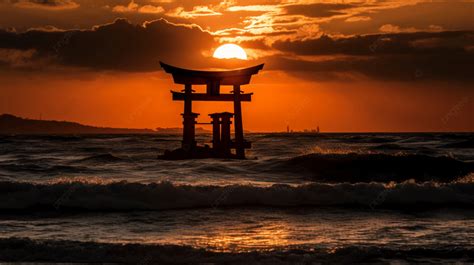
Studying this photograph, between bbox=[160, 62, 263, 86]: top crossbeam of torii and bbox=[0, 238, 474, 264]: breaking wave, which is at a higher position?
bbox=[160, 62, 263, 86]: top crossbeam of torii

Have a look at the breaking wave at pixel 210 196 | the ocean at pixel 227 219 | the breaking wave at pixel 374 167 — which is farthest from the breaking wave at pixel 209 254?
the breaking wave at pixel 374 167

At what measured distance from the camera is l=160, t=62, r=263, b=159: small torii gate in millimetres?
26516

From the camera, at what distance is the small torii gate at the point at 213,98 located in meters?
26.5

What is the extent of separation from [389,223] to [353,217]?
107 cm

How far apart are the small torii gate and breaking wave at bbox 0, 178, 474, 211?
11.4m

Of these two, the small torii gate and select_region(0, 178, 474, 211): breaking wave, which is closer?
select_region(0, 178, 474, 211): breaking wave

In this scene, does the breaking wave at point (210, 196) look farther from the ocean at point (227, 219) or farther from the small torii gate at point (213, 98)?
the small torii gate at point (213, 98)

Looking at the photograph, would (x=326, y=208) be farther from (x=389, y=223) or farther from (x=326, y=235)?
(x=326, y=235)

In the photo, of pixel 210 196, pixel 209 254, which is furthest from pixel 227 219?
pixel 209 254

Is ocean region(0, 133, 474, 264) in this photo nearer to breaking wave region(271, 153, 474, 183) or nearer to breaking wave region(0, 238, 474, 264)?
breaking wave region(0, 238, 474, 264)

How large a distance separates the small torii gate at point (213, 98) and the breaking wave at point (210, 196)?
1144cm

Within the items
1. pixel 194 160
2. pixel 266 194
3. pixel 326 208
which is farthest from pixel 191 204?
pixel 194 160

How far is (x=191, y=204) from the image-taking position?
14633 millimetres

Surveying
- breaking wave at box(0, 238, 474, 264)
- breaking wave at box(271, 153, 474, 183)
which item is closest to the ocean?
breaking wave at box(0, 238, 474, 264)
